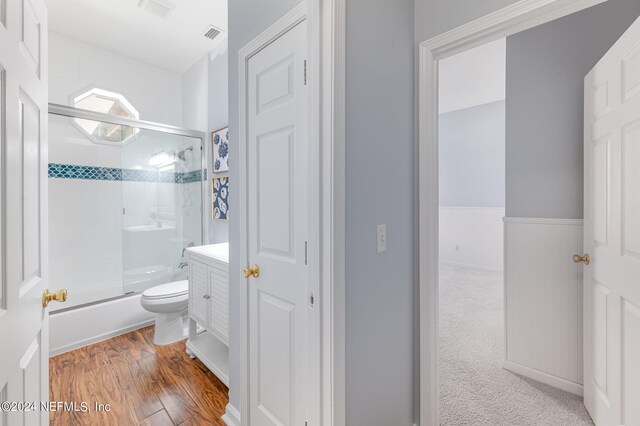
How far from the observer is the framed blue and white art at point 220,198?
2.87 m

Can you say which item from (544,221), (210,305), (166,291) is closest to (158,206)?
(166,291)

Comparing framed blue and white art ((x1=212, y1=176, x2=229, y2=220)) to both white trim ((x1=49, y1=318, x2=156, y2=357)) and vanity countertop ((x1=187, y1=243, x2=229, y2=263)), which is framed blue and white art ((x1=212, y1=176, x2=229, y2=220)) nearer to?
vanity countertop ((x1=187, y1=243, x2=229, y2=263))

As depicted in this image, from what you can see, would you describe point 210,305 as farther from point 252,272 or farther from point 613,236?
point 613,236

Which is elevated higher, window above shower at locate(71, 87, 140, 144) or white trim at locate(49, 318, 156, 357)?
window above shower at locate(71, 87, 140, 144)

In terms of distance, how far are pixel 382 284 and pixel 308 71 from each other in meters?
0.92

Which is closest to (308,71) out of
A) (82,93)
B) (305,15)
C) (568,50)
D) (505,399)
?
(305,15)

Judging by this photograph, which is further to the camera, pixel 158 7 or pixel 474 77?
pixel 474 77

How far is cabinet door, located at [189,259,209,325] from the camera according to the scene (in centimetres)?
209

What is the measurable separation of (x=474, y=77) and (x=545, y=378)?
3.48 m

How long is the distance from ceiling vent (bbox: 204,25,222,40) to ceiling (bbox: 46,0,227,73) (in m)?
0.03

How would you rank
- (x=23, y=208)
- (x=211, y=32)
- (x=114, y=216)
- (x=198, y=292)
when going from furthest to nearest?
(x=114, y=216), (x=211, y=32), (x=198, y=292), (x=23, y=208)

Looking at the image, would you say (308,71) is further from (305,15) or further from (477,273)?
(477,273)

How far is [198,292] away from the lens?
85.7 inches

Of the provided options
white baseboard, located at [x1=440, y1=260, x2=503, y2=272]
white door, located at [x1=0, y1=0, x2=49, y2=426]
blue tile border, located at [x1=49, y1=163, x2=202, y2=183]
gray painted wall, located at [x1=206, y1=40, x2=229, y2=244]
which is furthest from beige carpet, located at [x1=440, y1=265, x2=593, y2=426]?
blue tile border, located at [x1=49, y1=163, x2=202, y2=183]
